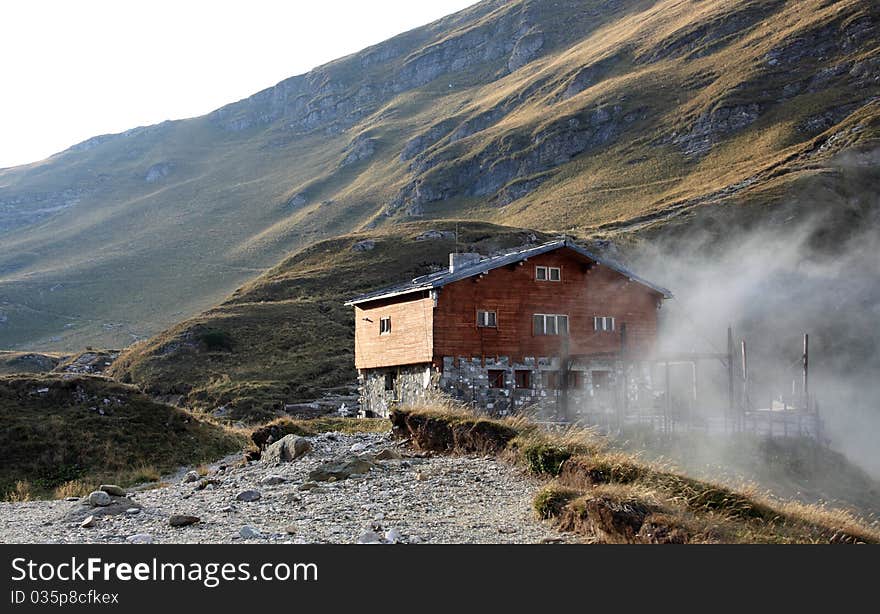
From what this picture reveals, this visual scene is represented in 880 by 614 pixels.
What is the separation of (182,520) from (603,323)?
35.6 metres

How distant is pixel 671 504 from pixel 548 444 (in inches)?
203

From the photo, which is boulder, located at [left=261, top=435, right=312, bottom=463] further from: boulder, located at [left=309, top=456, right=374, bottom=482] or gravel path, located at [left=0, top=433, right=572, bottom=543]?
boulder, located at [left=309, top=456, right=374, bottom=482]

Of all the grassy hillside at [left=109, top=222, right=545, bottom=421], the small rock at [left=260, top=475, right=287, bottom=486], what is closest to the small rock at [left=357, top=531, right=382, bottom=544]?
the small rock at [left=260, top=475, right=287, bottom=486]

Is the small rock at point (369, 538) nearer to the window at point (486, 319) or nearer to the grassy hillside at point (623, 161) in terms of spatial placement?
the window at point (486, 319)

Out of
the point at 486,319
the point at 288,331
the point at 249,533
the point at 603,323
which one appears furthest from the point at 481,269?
the point at 288,331

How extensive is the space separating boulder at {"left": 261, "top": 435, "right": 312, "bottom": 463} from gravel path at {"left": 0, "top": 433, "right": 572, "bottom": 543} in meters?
0.90

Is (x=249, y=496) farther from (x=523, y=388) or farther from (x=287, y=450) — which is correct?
(x=523, y=388)

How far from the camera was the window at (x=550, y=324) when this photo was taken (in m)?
47.3

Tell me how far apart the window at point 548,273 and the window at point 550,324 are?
1.98 meters

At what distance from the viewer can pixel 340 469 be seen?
21328mm

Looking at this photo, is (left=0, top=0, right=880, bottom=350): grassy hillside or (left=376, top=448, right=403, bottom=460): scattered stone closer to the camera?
(left=376, top=448, right=403, bottom=460): scattered stone

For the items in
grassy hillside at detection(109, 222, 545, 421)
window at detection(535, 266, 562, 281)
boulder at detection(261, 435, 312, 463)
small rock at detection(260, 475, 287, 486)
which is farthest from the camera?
grassy hillside at detection(109, 222, 545, 421)

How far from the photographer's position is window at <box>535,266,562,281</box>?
47.7 meters

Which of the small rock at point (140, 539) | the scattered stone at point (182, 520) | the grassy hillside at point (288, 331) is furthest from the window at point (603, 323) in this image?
the small rock at point (140, 539)
